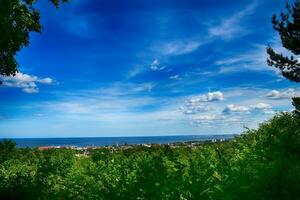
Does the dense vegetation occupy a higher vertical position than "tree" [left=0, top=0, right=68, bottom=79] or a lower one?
lower

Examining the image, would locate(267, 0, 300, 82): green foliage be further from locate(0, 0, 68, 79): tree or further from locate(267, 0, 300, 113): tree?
locate(0, 0, 68, 79): tree

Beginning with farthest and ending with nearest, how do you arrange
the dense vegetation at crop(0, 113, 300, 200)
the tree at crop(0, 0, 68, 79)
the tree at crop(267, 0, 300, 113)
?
the tree at crop(267, 0, 300, 113), the tree at crop(0, 0, 68, 79), the dense vegetation at crop(0, 113, 300, 200)

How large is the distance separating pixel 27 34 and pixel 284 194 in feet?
36.3

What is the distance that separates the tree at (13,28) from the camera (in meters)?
13.9

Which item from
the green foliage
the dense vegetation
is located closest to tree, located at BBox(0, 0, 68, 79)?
the dense vegetation

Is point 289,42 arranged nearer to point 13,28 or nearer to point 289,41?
point 289,41

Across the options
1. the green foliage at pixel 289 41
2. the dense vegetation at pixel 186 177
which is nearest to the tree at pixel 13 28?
the dense vegetation at pixel 186 177

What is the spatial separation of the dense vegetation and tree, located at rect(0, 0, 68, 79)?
9.00 feet

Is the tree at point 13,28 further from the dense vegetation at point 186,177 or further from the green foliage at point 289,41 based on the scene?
the green foliage at point 289,41

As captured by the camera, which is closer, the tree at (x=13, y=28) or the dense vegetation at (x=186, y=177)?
the dense vegetation at (x=186, y=177)

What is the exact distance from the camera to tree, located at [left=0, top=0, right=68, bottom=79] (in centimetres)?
1385

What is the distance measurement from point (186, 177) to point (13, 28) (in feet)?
22.6

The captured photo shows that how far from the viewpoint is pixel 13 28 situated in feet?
48.1

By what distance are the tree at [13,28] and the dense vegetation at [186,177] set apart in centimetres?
274
